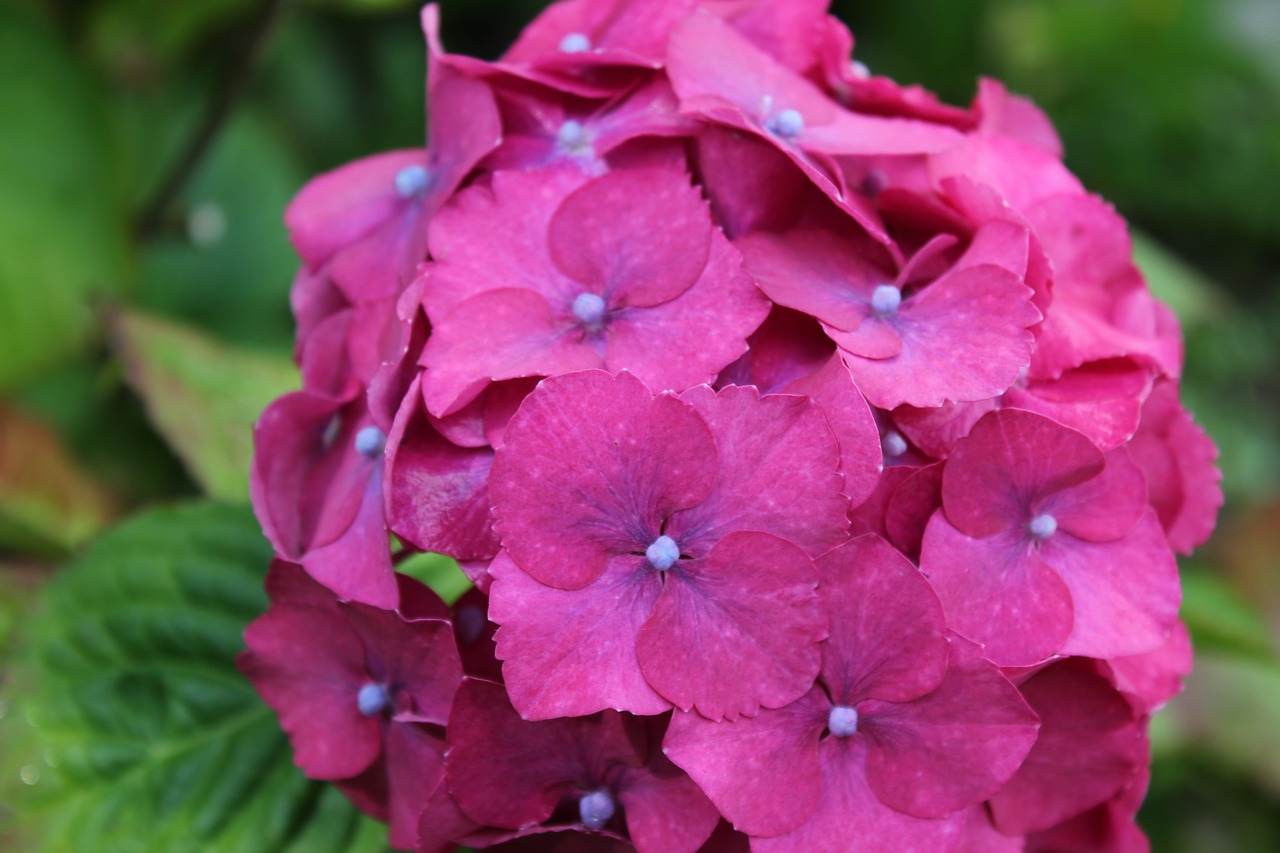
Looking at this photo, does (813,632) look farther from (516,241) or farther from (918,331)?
(516,241)

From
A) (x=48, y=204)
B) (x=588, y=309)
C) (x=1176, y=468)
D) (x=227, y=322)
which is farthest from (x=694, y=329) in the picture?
(x=227, y=322)

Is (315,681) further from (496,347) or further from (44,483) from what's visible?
(44,483)

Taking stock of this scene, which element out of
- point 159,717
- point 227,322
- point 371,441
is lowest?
point 227,322

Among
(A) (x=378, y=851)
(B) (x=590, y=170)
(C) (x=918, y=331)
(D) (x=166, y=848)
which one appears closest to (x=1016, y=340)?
(C) (x=918, y=331)

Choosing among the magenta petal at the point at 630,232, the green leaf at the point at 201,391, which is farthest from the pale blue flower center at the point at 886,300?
the green leaf at the point at 201,391

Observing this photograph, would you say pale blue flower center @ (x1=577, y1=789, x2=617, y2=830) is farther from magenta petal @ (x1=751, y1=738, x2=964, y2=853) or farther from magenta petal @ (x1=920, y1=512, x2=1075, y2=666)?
magenta petal @ (x1=920, y1=512, x2=1075, y2=666)

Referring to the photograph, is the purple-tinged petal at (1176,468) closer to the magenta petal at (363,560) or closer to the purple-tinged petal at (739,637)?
the purple-tinged petal at (739,637)
